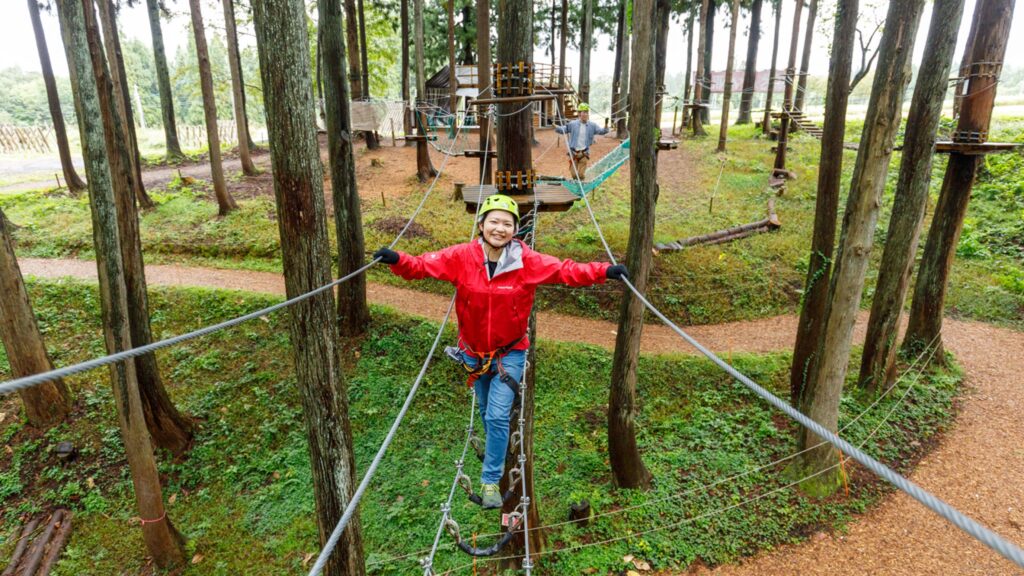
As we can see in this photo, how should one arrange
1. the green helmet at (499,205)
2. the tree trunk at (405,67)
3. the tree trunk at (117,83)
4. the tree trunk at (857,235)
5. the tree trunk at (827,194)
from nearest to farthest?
1. the green helmet at (499,205)
2. the tree trunk at (857,235)
3. the tree trunk at (117,83)
4. the tree trunk at (827,194)
5. the tree trunk at (405,67)

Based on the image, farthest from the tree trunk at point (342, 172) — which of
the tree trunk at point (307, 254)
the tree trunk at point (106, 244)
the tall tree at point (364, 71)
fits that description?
the tall tree at point (364, 71)

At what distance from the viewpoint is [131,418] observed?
4074mm

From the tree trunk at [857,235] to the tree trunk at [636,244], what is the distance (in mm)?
1690

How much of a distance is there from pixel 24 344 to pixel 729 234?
10584 millimetres

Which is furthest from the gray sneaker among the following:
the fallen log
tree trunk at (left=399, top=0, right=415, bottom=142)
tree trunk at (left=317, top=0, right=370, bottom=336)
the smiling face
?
tree trunk at (left=399, top=0, right=415, bottom=142)

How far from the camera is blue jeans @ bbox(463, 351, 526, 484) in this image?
10.1 ft

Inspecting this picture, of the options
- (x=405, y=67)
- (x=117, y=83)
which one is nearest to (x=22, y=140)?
(x=405, y=67)

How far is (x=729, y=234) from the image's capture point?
32.9 feet

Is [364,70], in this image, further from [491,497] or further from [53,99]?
[491,497]

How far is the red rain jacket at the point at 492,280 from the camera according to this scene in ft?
10.1

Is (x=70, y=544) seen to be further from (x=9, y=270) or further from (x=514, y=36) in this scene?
(x=514, y=36)

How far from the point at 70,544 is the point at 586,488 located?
488 cm

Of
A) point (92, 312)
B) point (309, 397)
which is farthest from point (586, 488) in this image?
point (92, 312)

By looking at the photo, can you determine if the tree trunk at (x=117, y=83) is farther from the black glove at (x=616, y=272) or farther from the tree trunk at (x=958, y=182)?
the tree trunk at (x=958, y=182)
